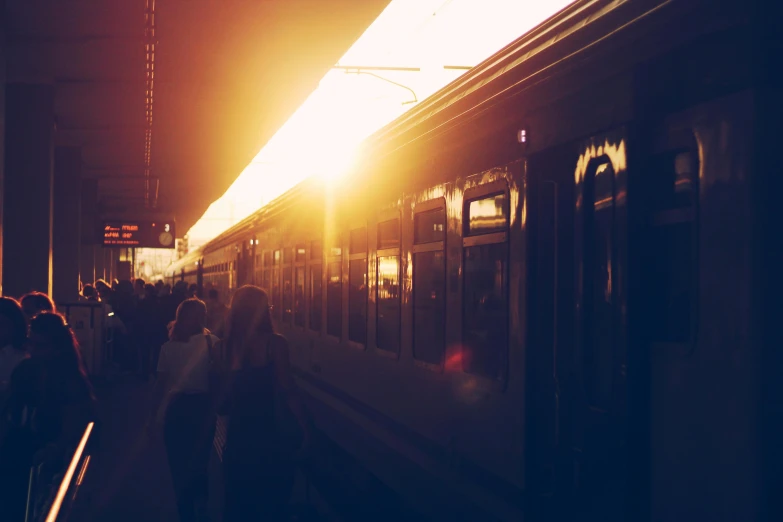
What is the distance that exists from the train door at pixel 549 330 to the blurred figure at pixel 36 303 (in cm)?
382

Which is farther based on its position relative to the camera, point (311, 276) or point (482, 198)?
point (311, 276)

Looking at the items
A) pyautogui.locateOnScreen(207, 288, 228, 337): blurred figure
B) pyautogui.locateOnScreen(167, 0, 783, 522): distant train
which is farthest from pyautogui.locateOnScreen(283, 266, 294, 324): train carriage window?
pyautogui.locateOnScreen(167, 0, 783, 522): distant train

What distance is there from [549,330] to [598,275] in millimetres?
692

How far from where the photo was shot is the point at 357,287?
9.55 m

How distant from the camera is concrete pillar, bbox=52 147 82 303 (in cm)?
2172

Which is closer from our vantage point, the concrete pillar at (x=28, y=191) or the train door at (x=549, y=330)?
the train door at (x=549, y=330)

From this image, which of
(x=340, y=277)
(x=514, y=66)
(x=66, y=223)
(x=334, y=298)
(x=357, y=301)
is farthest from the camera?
(x=66, y=223)

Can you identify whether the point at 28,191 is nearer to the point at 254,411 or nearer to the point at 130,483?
the point at 130,483

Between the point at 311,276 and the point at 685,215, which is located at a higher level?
the point at 685,215

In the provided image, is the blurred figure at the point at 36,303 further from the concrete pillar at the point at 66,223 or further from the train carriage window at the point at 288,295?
the concrete pillar at the point at 66,223

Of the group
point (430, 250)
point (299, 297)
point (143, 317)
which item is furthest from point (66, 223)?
point (430, 250)

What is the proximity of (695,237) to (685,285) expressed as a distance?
181 millimetres

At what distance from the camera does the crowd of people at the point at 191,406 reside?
4.83m

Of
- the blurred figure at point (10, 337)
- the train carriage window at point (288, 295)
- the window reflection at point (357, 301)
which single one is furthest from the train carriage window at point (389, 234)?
the train carriage window at point (288, 295)
